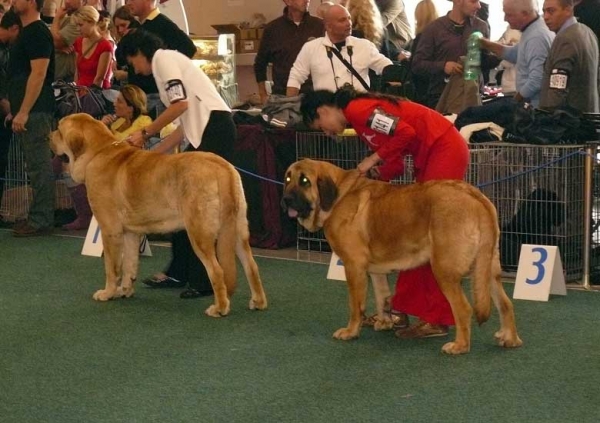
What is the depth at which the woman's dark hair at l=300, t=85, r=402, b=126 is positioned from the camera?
552cm

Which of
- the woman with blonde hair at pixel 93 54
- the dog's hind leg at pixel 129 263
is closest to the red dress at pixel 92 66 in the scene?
the woman with blonde hair at pixel 93 54

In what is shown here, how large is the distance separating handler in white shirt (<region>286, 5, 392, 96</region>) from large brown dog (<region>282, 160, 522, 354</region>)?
3.07m

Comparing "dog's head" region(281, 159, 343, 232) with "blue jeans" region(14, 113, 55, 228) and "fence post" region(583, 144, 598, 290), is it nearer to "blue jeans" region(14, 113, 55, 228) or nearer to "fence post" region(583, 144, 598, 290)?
"fence post" region(583, 144, 598, 290)

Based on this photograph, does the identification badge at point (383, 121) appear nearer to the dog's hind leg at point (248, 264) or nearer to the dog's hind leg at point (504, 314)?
the dog's hind leg at point (504, 314)

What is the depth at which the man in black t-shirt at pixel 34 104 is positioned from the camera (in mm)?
9016

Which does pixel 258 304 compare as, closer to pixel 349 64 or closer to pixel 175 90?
pixel 175 90

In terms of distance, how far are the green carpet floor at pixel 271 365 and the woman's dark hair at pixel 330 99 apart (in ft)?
3.93

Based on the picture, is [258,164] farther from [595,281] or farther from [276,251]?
[595,281]

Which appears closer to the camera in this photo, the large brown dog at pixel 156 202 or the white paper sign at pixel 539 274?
the large brown dog at pixel 156 202

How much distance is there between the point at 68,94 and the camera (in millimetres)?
9688

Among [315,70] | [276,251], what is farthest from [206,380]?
[315,70]

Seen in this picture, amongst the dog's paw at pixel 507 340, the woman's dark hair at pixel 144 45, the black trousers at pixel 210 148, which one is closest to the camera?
the dog's paw at pixel 507 340

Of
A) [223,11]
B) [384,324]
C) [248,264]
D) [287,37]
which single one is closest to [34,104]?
[287,37]

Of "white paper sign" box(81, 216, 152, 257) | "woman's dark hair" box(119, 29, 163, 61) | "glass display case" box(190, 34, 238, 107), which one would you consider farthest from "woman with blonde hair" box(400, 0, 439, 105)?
"woman's dark hair" box(119, 29, 163, 61)
